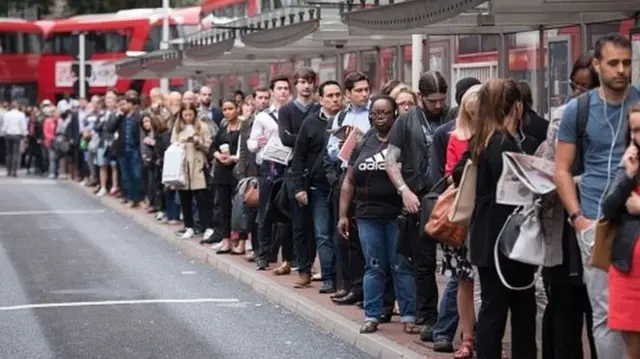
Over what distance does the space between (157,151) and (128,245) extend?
2.74 meters

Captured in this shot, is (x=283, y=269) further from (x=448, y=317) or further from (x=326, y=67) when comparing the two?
(x=326, y=67)

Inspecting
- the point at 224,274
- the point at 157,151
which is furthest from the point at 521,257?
the point at 157,151

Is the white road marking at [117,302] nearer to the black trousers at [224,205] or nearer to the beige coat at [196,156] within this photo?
the black trousers at [224,205]

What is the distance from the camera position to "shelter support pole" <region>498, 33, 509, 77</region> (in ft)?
52.5

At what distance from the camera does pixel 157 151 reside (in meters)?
23.9

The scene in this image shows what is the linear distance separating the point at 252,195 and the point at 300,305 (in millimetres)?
3222

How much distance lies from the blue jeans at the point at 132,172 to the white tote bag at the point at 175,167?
682 cm

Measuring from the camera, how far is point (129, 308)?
14.4 metres

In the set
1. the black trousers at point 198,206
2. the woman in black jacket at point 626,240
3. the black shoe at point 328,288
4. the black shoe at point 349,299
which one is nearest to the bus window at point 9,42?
the black trousers at point 198,206

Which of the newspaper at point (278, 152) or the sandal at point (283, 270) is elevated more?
the newspaper at point (278, 152)

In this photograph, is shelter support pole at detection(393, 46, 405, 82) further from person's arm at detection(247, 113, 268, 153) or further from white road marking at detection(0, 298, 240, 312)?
white road marking at detection(0, 298, 240, 312)

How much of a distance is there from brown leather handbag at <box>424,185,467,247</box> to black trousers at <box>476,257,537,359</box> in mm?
569

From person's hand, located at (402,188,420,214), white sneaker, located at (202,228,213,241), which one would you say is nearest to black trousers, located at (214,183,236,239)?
white sneaker, located at (202,228,213,241)

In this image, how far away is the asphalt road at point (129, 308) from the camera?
11.9 meters
